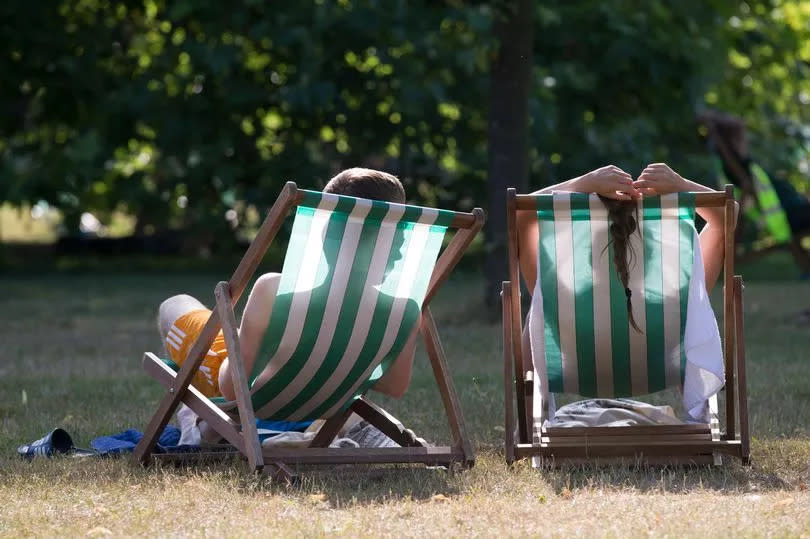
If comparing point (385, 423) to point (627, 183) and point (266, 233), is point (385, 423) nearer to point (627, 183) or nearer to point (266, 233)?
point (266, 233)

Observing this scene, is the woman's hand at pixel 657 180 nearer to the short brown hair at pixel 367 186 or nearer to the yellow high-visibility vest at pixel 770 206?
the short brown hair at pixel 367 186

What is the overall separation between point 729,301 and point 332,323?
1.25 meters

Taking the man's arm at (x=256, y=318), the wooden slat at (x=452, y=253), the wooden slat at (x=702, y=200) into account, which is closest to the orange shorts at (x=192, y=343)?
the man's arm at (x=256, y=318)

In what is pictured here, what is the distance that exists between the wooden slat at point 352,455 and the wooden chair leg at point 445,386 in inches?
4.0

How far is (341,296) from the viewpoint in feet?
13.0

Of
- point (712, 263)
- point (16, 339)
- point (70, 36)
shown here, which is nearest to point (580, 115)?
point (70, 36)

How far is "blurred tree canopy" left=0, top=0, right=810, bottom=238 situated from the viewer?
38.1 ft

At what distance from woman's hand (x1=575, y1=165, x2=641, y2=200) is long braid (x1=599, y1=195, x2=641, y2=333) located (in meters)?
0.02

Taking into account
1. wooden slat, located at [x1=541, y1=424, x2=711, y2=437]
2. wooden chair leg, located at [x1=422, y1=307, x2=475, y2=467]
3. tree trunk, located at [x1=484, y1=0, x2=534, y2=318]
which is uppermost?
tree trunk, located at [x1=484, y1=0, x2=534, y2=318]

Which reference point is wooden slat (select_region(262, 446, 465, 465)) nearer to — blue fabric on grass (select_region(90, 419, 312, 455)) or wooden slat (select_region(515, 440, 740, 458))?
wooden slat (select_region(515, 440, 740, 458))

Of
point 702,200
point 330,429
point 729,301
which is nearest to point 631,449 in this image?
point 729,301

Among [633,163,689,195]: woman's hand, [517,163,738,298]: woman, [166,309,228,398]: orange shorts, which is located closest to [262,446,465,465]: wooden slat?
[166,309,228,398]: orange shorts

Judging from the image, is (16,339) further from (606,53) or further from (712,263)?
(606,53)

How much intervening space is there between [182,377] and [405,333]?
0.72 meters
